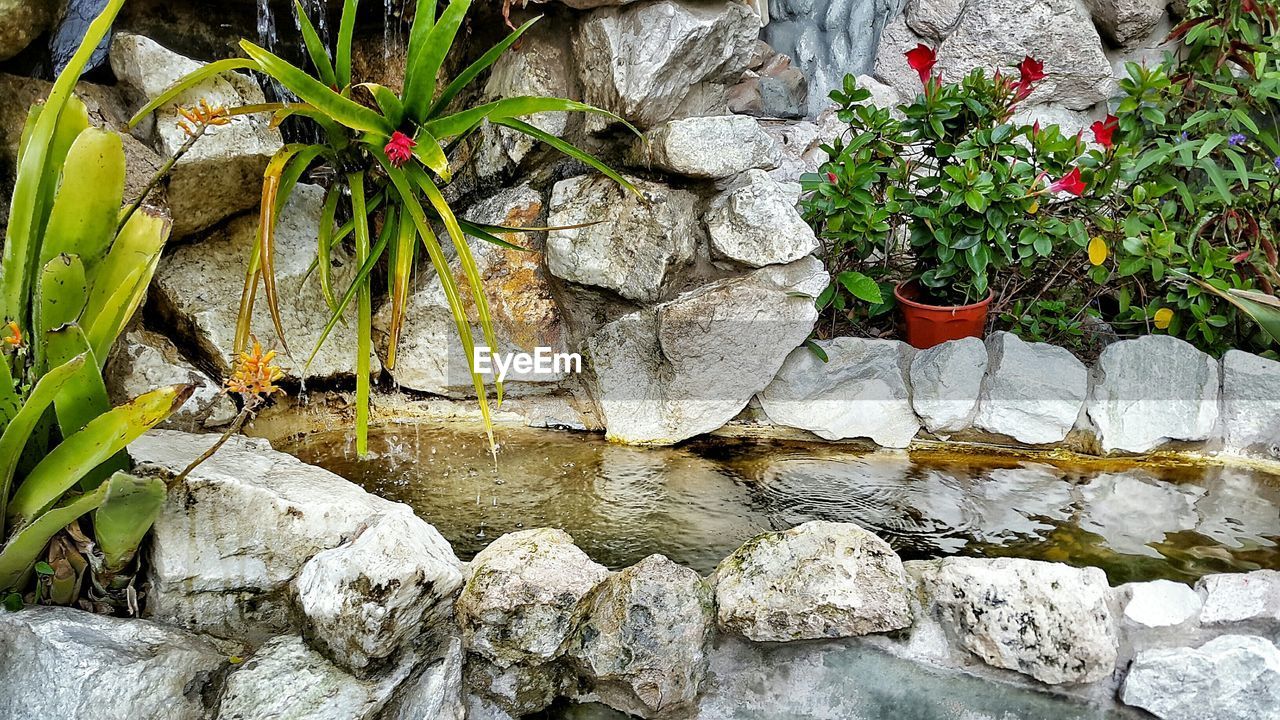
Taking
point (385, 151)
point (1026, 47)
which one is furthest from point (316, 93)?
point (1026, 47)

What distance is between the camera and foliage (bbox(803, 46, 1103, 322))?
9.97ft

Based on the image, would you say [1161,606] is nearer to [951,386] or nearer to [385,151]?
[951,386]

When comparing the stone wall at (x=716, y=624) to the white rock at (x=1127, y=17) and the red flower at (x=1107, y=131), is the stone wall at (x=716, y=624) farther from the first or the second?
the white rock at (x=1127, y=17)

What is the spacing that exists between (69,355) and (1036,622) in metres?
1.88

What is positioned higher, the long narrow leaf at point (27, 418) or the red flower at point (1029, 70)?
the red flower at point (1029, 70)

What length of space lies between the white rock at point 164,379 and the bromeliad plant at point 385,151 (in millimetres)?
454

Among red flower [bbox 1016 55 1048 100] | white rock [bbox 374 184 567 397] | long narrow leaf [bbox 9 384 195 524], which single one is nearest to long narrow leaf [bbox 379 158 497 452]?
white rock [bbox 374 184 567 397]

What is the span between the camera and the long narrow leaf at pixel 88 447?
1541 millimetres

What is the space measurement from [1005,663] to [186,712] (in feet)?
5.02

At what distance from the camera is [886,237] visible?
330 centimetres

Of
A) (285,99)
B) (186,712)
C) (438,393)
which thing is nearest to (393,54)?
(285,99)

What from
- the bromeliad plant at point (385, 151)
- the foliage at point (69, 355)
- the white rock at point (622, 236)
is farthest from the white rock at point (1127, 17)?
the foliage at point (69, 355)

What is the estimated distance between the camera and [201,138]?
2.58 m

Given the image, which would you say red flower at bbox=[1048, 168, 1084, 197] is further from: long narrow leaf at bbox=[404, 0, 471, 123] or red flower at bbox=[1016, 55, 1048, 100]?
long narrow leaf at bbox=[404, 0, 471, 123]
